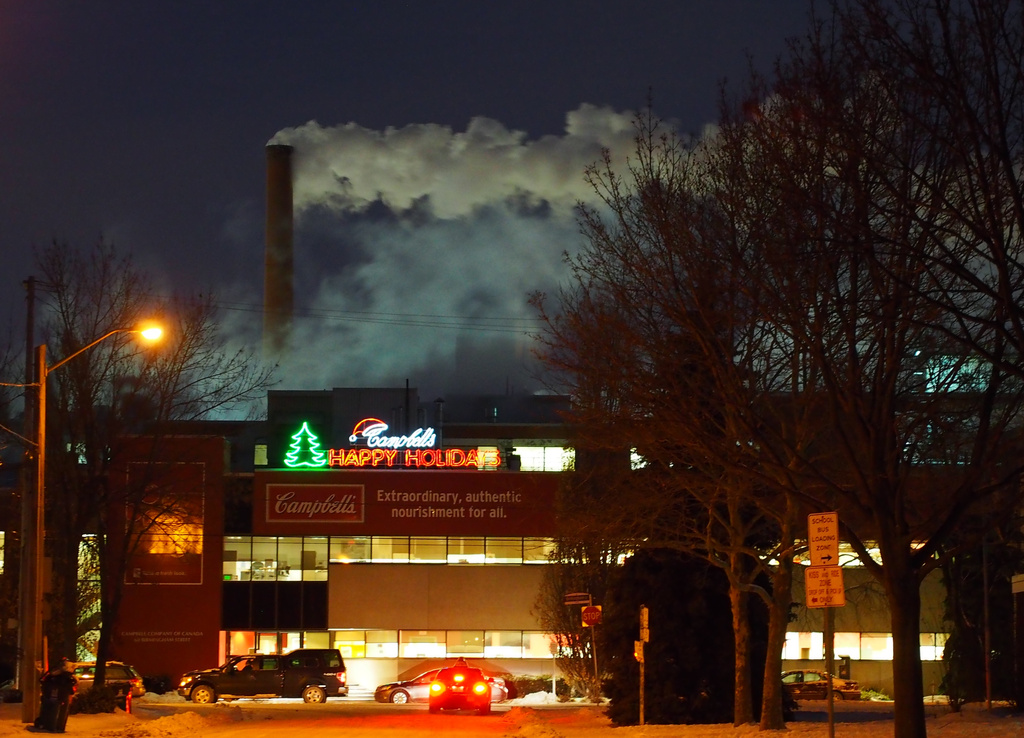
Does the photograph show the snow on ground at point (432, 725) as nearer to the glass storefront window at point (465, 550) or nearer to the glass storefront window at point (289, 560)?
the glass storefront window at point (289, 560)

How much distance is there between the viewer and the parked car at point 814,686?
1880 inches

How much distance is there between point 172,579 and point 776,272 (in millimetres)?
42728

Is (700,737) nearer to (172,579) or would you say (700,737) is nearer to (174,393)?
(174,393)

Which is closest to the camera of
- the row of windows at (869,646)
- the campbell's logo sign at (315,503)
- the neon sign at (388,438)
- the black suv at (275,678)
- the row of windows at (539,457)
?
the black suv at (275,678)

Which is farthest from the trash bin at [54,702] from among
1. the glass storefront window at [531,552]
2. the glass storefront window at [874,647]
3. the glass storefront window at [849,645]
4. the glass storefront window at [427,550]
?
the glass storefront window at [874,647]

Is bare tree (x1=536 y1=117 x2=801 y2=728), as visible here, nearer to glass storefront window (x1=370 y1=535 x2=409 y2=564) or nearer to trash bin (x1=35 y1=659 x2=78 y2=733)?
trash bin (x1=35 y1=659 x2=78 y2=733)

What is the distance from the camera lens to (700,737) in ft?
75.4

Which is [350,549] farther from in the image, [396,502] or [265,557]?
[265,557]

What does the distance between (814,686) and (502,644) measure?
1422 centimetres

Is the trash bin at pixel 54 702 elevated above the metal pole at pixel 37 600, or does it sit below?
below

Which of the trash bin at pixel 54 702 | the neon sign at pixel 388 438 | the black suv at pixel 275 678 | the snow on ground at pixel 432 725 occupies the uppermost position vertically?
the neon sign at pixel 388 438

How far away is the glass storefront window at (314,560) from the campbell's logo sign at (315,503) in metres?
1.12

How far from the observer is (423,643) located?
5444 cm

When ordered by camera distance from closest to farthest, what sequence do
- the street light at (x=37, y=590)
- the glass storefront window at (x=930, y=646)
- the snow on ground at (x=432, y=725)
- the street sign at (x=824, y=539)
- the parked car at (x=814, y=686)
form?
the street sign at (x=824, y=539) → the snow on ground at (x=432, y=725) → the street light at (x=37, y=590) → the parked car at (x=814, y=686) → the glass storefront window at (x=930, y=646)
